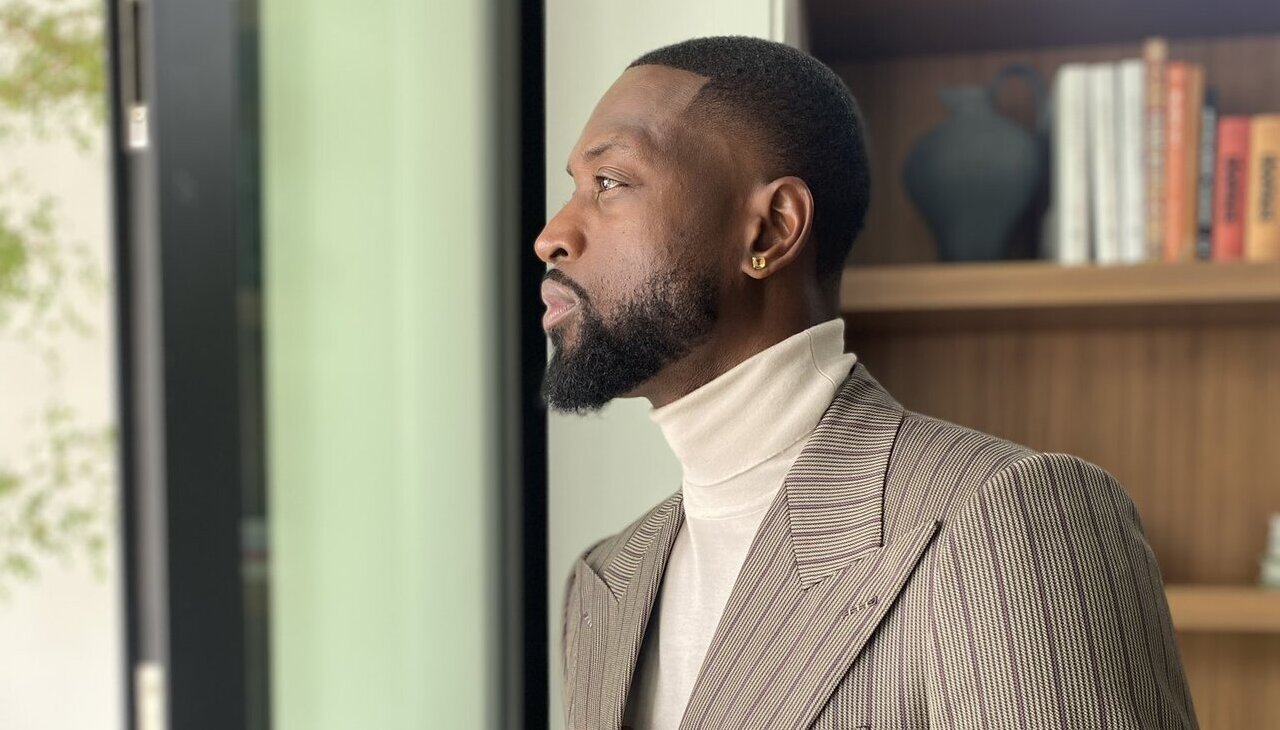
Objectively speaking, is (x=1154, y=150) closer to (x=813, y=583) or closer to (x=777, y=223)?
(x=777, y=223)

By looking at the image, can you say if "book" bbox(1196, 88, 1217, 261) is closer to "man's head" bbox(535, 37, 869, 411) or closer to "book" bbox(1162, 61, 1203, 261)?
"book" bbox(1162, 61, 1203, 261)

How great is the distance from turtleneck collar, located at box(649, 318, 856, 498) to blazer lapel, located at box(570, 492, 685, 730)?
0.11 m

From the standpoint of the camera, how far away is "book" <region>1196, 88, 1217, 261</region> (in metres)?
1.35

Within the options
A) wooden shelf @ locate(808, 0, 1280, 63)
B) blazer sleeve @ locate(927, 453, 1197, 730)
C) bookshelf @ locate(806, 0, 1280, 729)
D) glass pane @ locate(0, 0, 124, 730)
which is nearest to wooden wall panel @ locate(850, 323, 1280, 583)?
bookshelf @ locate(806, 0, 1280, 729)

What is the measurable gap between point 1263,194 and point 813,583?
0.88 m

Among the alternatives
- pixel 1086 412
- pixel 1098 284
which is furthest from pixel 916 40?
pixel 1086 412

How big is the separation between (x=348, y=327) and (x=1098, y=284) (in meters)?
0.86

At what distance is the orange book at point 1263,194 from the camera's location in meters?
1.33

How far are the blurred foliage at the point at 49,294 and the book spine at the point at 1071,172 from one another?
230 cm

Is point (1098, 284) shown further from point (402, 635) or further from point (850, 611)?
point (402, 635)

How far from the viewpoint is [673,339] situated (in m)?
0.88

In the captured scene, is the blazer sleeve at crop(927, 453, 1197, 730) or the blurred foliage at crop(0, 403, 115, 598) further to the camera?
the blurred foliage at crop(0, 403, 115, 598)

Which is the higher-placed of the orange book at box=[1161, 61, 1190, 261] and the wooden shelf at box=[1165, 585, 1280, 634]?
the orange book at box=[1161, 61, 1190, 261]

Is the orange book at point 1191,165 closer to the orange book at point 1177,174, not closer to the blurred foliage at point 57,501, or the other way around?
the orange book at point 1177,174
